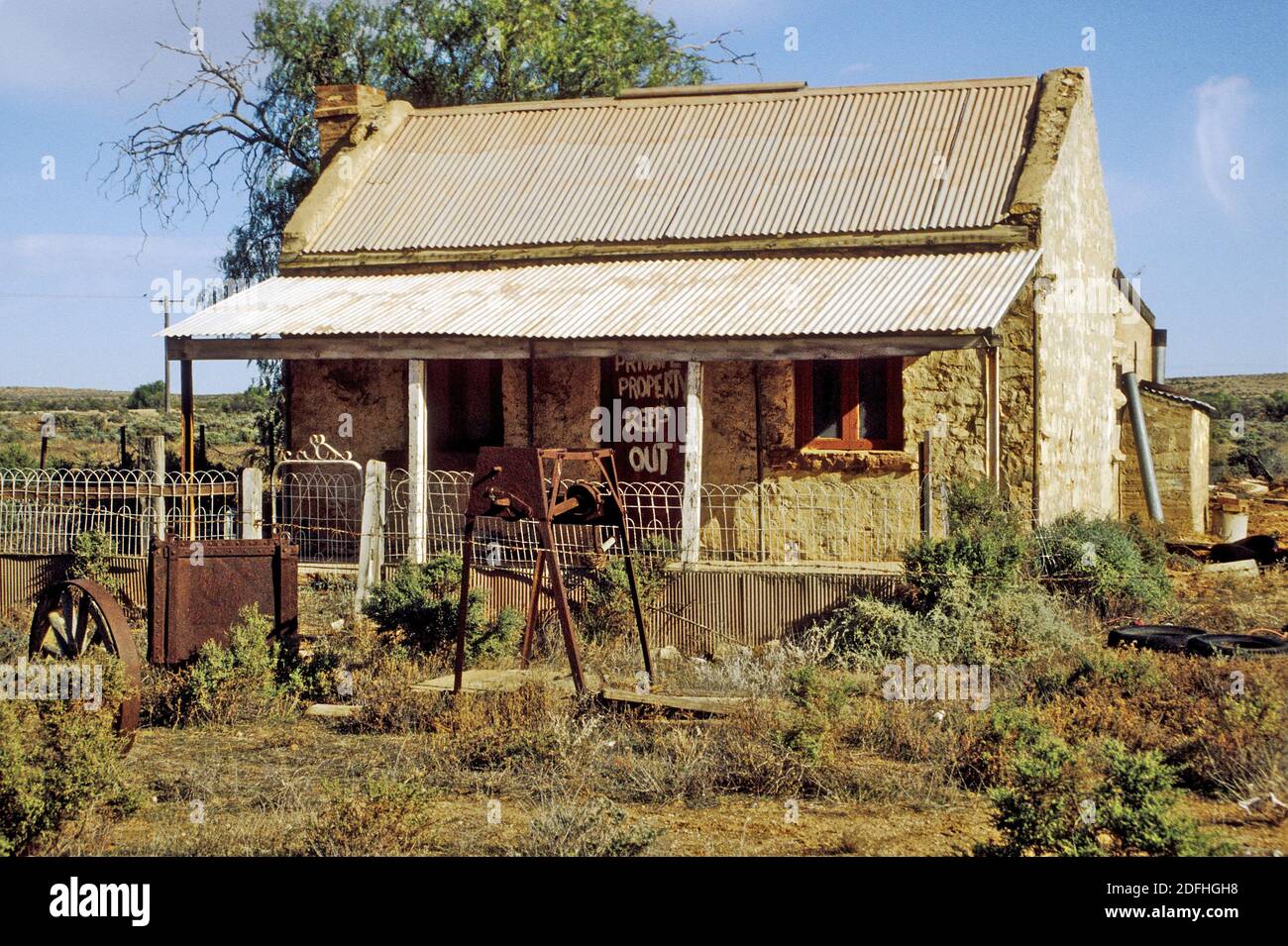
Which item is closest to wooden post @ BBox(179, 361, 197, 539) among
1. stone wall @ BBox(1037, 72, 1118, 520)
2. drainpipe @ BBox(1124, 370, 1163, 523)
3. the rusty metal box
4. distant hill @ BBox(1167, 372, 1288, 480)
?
the rusty metal box

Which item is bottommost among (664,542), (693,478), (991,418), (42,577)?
(42,577)

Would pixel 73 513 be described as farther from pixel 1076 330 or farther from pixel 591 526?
pixel 1076 330

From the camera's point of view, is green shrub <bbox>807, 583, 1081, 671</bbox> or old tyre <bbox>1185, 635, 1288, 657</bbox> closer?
old tyre <bbox>1185, 635, 1288, 657</bbox>

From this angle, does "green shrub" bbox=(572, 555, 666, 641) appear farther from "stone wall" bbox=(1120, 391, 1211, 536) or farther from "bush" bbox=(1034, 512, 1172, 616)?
"stone wall" bbox=(1120, 391, 1211, 536)

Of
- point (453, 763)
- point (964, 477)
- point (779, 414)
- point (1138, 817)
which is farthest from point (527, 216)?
point (1138, 817)

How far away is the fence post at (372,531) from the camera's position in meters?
12.9

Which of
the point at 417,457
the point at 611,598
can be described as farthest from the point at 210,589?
the point at 417,457

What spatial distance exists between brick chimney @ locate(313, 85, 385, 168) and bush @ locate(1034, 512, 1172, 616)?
10860 mm

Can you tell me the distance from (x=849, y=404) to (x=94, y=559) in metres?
7.35

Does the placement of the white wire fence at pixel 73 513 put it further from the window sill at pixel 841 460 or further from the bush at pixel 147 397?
the bush at pixel 147 397

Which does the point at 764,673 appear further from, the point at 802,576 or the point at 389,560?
the point at 389,560

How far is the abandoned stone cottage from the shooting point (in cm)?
1386

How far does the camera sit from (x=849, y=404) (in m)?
14.4

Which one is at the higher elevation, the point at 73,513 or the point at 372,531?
the point at 73,513
